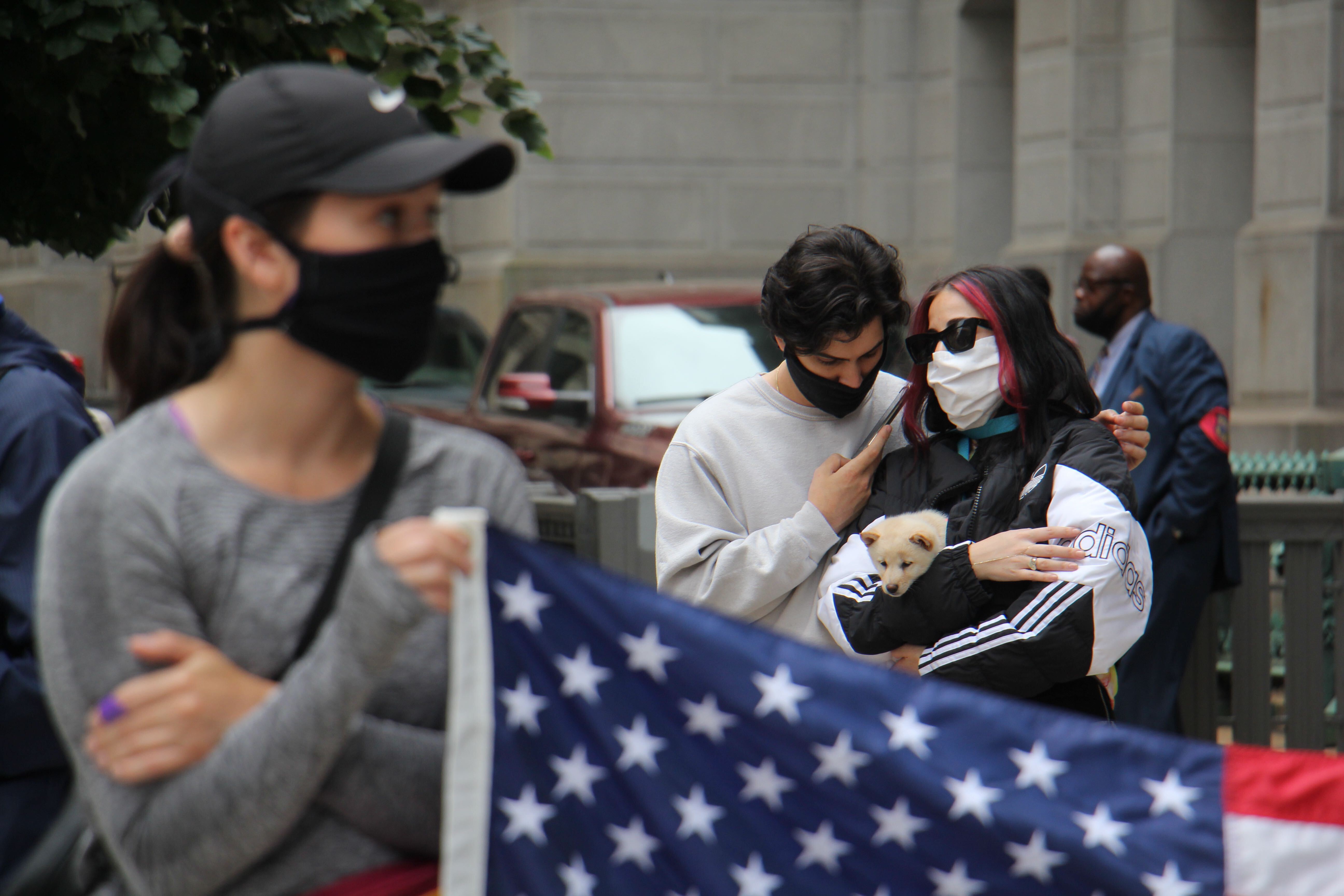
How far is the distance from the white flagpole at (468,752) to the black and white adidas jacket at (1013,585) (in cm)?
154

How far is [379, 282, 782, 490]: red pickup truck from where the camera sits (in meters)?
8.24

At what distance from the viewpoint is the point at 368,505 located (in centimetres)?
190

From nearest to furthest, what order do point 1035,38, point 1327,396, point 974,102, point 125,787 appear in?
point 125,787 < point 1327,396 < point 1035,38 < point 974,102

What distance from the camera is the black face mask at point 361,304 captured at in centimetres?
188

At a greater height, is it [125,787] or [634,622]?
[634,622]

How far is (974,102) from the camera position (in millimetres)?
16594

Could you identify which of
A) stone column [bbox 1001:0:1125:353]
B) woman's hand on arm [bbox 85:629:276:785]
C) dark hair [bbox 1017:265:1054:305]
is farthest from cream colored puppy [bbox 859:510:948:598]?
stone column [bbox 1001:0:1125:353]

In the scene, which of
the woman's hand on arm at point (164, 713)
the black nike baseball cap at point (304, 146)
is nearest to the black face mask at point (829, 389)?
the black nike baseball cap at point (304, 146)

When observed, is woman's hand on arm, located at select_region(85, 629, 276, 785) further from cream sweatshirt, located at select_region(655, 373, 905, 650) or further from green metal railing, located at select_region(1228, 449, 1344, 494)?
green metal railing, located at select_region(1228, 449, 1344, 494)

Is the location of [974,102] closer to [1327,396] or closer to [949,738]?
[1327,396]

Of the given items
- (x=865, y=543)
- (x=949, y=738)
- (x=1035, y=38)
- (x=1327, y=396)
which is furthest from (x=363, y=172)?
(x=1035, y=38)

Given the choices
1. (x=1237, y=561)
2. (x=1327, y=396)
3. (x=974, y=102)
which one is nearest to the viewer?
(x=1237, y=561)

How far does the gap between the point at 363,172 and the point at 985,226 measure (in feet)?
51.1

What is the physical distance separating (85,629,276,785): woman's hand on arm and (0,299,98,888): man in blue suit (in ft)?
4.39
